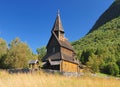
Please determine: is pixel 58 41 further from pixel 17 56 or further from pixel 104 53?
pixel 104 53

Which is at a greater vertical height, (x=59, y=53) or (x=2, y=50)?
(x=2, y=50)

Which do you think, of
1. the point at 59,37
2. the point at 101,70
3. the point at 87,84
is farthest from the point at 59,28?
the point at 87,84

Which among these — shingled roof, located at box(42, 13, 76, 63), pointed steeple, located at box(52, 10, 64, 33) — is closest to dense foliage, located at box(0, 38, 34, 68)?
shingled roof, located at box(42, 13, 76, 63)

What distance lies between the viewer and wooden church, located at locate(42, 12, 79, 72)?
52.0 metres

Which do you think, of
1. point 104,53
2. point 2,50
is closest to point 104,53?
point 104,53

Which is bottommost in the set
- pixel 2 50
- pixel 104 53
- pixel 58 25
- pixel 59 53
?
pixel 59 53

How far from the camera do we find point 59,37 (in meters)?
54.6

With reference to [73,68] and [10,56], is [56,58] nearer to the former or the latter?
[73,68]

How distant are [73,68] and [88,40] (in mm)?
123714

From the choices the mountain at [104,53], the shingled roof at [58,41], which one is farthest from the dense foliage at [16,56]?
the mountain at [104,53]

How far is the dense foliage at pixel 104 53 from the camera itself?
251ft

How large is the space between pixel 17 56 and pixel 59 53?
15115mm

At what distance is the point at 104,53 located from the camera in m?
99.0

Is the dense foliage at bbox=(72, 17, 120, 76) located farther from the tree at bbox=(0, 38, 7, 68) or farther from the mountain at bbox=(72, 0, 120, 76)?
the tree at bbox=(0, 38, 7, 68)
